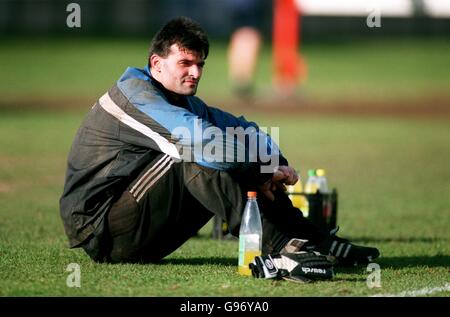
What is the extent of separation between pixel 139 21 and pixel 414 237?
31413 mm

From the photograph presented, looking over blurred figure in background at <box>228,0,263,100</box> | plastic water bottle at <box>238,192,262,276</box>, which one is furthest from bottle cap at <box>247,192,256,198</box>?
blurred figure in background at <box>228,0,263,100</box>

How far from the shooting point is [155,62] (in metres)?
7.10

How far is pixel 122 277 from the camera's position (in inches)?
261

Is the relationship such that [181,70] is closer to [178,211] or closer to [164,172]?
[164,172]

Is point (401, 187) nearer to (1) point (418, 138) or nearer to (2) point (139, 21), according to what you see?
(1) point (418, 138)

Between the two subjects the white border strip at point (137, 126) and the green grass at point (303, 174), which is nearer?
the green grass at point (303, 174)

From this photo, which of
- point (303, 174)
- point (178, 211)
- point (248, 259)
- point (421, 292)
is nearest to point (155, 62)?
point (178, 211)

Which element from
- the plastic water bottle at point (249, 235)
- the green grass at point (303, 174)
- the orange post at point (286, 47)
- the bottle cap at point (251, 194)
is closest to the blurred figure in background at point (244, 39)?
the orange post at point (286, 47)

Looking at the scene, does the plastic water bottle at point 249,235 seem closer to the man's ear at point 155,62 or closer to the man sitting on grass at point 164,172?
the man sitting on grass at point 164,172

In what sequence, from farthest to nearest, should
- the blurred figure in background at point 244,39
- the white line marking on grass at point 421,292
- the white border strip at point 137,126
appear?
the blurred figure in background at point 244,39
the white border strip at point 137,126
the white line marking on grass at point 421,292

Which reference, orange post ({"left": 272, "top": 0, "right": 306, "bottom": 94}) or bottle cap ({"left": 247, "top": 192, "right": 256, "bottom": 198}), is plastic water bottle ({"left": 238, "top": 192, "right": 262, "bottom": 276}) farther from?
orange post ({"left": 272, "top": 0, "right": 306, "bottom": 94})

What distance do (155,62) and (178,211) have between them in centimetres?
111

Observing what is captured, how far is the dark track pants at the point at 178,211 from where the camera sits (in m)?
6.53
